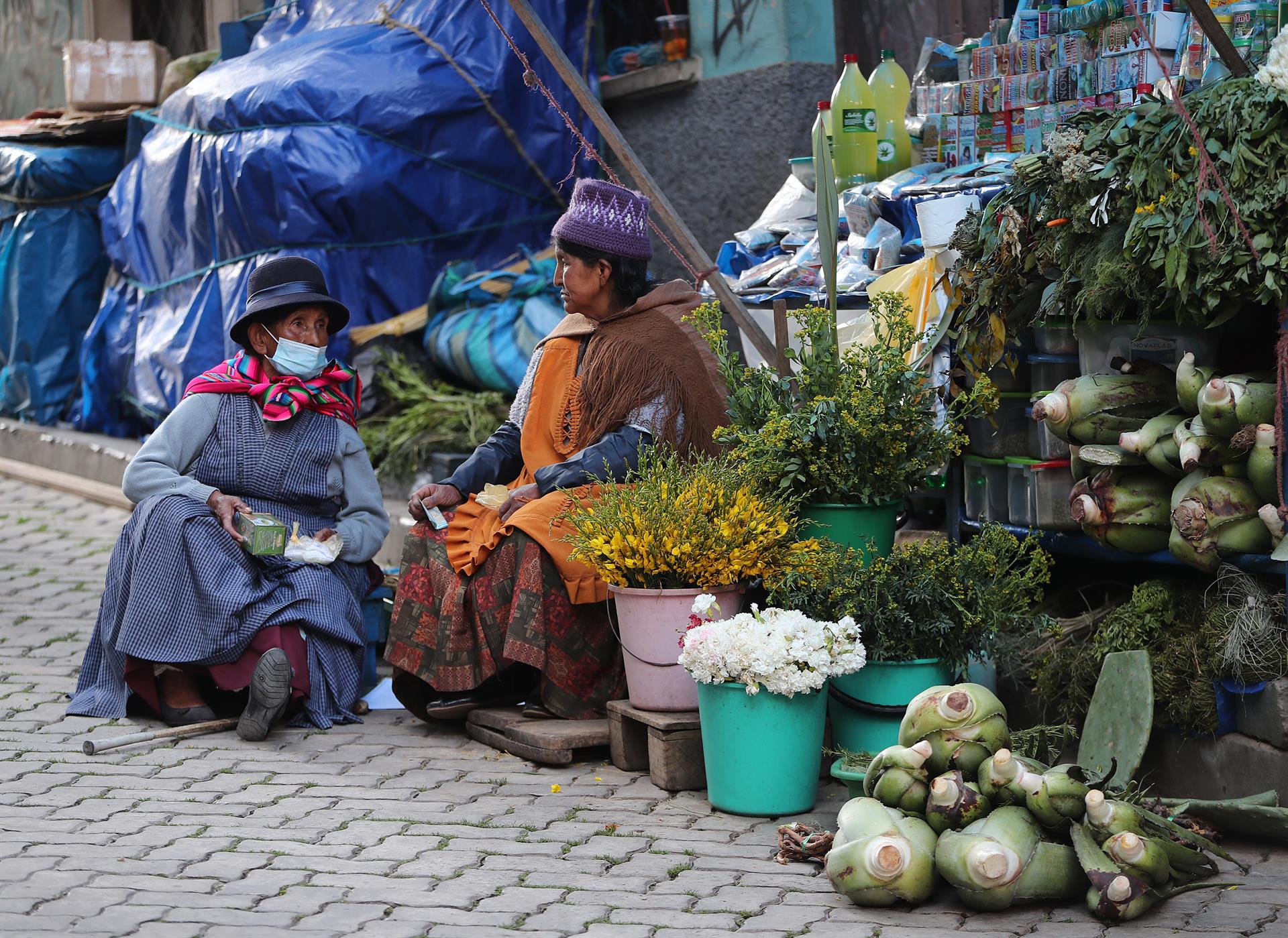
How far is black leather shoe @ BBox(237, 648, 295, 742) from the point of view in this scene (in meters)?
4.74

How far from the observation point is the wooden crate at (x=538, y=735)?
449 cm

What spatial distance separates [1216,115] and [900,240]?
158 centimetres

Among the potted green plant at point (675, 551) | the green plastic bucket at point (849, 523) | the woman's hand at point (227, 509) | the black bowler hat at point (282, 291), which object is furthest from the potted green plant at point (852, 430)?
the woman's hand at point (227, 509)

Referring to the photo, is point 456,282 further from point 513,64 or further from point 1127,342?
point 1127,342

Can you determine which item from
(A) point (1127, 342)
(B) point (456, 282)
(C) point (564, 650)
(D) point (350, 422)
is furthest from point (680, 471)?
(B) point (456, 282)

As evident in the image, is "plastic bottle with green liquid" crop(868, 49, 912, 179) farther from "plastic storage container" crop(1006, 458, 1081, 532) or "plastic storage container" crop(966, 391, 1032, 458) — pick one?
"plastic storage container" crop(1006, 458, 1081, 532)

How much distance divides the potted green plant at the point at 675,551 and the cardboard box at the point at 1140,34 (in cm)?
175

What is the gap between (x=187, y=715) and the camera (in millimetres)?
4973

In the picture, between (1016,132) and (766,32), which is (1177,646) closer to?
(1016,132)

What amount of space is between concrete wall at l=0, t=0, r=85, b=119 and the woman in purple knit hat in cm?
883

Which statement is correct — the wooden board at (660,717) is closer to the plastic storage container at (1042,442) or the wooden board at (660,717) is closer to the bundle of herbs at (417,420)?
the plastic storage container at (1042,442)

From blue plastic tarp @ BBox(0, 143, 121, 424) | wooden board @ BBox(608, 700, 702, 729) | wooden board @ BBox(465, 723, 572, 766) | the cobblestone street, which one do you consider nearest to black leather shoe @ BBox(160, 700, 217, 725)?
the cobblestone street

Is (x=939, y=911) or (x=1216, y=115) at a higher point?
(x=1216, y=115)

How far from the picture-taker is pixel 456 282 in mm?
7922
